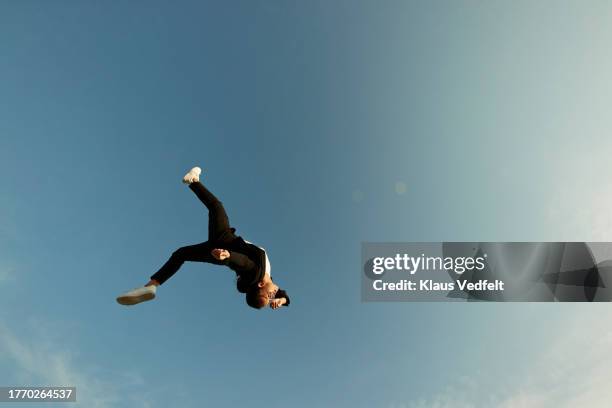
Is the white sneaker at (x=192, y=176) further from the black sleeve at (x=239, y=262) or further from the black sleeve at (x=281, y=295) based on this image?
the black sleeve at (x=281, y=295)

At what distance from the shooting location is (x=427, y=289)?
1413cm

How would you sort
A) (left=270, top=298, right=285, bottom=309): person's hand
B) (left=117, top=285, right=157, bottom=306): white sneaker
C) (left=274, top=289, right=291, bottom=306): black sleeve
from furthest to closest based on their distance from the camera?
1. (left=274, top=289, right=291, bottom=306): black sleeve
2. (left=270, top=298, right=285, bottom=309): person's hand
3. (left=117, top=285, right=157, bottom=306): white sneaker

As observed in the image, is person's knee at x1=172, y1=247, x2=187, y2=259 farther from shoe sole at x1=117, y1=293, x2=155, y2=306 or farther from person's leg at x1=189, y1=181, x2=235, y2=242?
shoe sole at x1=117, y1=293, x2=155, y2=306

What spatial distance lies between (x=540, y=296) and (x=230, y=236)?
11.5 meters

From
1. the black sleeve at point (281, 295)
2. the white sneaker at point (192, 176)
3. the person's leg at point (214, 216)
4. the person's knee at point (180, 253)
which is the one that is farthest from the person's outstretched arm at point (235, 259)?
the white sneaker at point (192, 176)

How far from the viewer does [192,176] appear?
8570 millimetres

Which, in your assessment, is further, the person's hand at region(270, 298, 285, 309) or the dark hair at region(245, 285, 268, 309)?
the person's hand at region(270, 298, 285, 309)

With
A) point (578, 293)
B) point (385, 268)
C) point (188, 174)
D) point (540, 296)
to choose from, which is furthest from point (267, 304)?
point (578, 293)

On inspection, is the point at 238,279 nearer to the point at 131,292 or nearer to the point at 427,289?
the point at 131,292

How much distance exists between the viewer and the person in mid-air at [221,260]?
8008mm

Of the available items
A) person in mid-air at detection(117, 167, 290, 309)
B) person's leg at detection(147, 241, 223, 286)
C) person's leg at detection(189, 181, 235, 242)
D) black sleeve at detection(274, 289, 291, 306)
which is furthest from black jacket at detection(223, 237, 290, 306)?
black sleeve at detection(274, 289, 291, 306)

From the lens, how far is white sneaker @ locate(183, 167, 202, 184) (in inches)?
334

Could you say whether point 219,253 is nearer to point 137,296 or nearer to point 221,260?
point 221,260

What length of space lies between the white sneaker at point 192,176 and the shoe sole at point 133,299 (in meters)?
2.28
